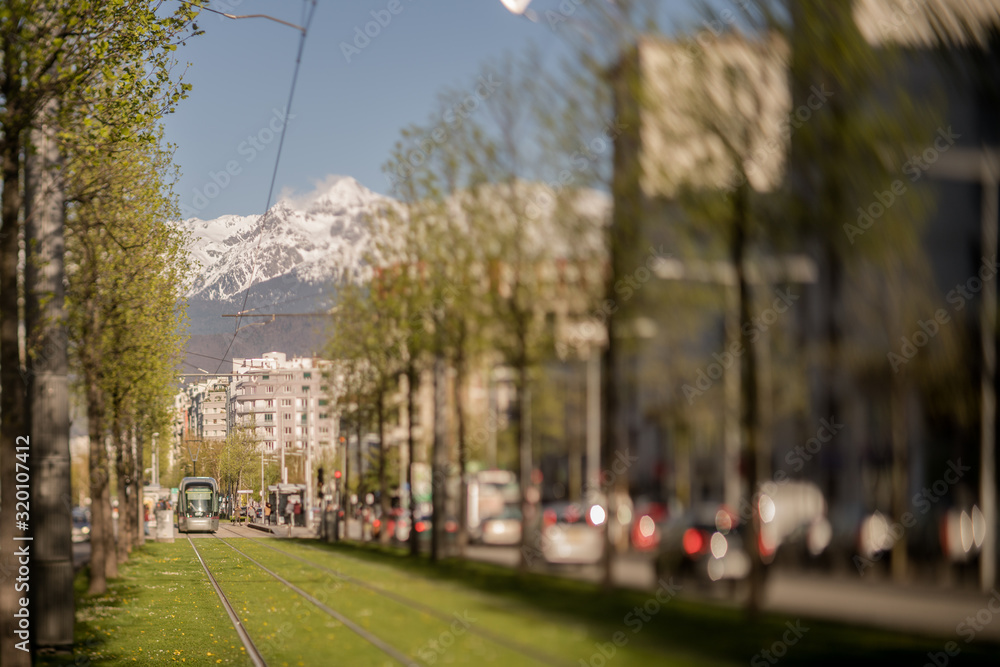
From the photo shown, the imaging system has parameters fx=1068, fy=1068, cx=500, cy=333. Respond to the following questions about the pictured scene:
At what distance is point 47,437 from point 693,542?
968cm

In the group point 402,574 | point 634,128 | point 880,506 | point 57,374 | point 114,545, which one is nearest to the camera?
point 880,506

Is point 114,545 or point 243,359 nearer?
point 243,359

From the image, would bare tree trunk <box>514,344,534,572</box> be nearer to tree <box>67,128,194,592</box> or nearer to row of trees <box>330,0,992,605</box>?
row of trees <box>330,0,992,605</box>

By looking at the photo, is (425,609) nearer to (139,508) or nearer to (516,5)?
(516,5)

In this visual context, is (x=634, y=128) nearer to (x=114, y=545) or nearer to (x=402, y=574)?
(x=402, y=574)

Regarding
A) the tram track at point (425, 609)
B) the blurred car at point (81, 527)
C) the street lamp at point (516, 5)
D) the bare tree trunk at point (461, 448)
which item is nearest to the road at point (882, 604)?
the tram track at point (425, 609)

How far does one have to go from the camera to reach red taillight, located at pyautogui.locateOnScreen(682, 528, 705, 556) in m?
2.03

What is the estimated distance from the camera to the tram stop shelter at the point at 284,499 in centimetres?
449

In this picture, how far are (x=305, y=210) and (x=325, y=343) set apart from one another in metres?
0.52

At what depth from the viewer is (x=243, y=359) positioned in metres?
5.13

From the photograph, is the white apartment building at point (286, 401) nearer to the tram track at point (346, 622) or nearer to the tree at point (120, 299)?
the tram track at point (346, 622)

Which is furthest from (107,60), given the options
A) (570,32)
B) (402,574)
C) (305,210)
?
(570,32)

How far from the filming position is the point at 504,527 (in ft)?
9.12

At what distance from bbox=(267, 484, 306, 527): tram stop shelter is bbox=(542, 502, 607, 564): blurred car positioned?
6.84 ft
